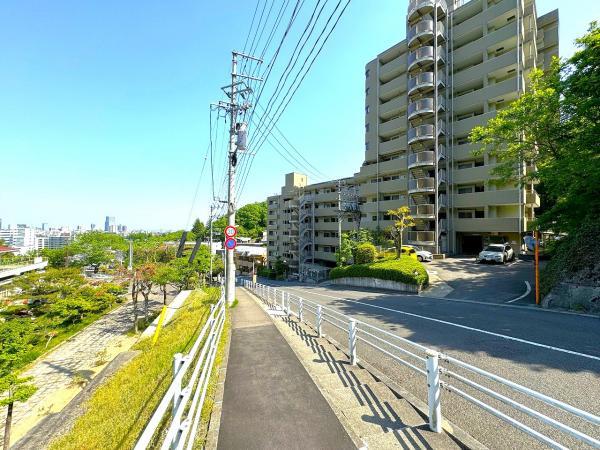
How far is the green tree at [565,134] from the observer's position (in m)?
11.0

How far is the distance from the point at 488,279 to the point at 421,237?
10.1 meters

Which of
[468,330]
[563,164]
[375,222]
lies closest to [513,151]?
[563,164]

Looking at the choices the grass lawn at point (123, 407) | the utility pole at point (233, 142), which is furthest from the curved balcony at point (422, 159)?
the grass lawn at point (123, 407)

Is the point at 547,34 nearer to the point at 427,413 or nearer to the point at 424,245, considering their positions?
the point at 424,245

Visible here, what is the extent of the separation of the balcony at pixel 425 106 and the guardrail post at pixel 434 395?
2954 cm

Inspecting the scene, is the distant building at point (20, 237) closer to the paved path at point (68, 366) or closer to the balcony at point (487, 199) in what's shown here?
the paved path at point (68, 366)

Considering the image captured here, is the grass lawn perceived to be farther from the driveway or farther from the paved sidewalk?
the driveway

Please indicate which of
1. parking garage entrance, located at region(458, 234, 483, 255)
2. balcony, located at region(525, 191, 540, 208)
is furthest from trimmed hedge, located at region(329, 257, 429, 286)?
balcony, located at region(525, 191, 540, 208)

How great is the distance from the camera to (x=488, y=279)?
1695 centimetres

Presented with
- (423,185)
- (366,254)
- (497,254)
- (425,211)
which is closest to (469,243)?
(425,211)

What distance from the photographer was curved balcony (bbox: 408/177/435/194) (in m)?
27.2

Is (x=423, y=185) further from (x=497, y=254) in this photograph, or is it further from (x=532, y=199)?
(x=532, y=199)

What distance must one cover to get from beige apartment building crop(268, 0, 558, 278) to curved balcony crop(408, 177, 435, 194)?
0.10 meters

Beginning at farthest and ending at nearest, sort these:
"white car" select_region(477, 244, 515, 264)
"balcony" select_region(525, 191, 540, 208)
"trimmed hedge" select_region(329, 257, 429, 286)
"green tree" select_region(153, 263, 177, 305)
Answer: "balcony" select_region(525, 191, 540, 208)
"green tree" select_region(153, 263, 177, 305)
"white car" select_region(477, 244, 515, 264)
"trimmed hedge" select_region(329, 257, 429, 286)
